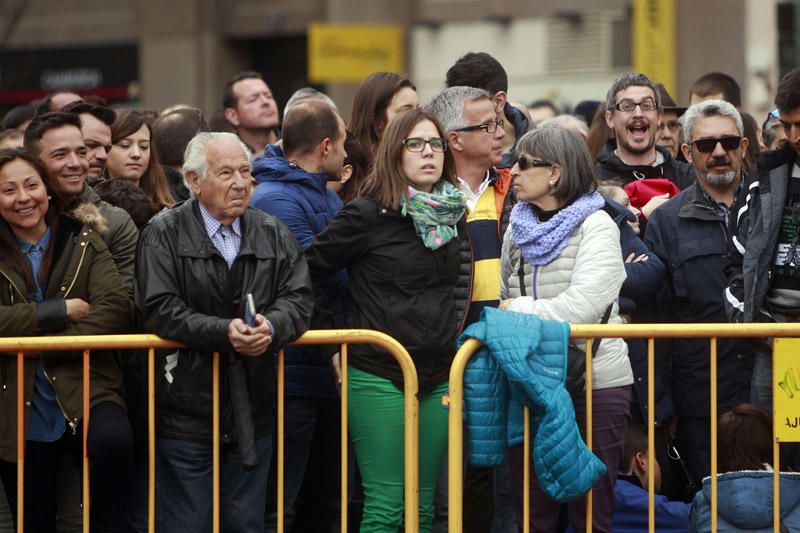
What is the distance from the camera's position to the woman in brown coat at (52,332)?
227 inches

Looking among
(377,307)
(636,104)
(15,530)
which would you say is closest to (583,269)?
(377,307)

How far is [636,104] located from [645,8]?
10004 mm

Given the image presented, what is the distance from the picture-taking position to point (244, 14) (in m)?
23.5

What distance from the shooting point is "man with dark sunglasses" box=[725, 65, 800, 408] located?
19.8 feet

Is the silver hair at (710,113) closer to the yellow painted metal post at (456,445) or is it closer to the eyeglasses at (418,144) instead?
the eyeglasses at (418,144)

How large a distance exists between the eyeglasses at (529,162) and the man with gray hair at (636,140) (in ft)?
5.36

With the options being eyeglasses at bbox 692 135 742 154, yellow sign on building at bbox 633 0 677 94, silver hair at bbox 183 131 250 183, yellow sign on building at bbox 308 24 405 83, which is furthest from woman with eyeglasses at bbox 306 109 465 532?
yellow sign on building at bbox 308 24 405 83

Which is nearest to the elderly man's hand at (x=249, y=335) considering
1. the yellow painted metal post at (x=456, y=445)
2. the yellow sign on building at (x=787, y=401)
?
the yellow painted metal post at (x=456, y=445)

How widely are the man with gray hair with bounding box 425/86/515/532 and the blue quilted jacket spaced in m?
0.58

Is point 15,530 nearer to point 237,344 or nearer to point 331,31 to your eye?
point 237,344

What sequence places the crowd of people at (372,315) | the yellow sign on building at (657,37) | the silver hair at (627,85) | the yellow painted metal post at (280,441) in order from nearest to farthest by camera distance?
the crowd of people at (372,315) < the yellow painted metal post at (280,441) < the silver hair at (627,85) < the yellow sign on building at (657,37)

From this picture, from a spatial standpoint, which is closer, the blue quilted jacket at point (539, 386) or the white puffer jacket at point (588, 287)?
the blue quilted jacket at point (539, 386)

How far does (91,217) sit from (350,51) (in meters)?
14.3

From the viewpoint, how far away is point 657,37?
56.3 feet
